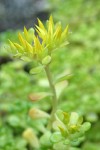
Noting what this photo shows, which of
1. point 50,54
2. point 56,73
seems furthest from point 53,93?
point 56,73

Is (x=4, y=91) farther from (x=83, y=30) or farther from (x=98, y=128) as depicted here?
(x=83, y=30)

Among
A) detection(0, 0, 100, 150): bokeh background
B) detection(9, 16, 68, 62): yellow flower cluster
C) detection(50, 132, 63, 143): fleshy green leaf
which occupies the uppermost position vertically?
detection(0, 0, 100, 150): bokeh background

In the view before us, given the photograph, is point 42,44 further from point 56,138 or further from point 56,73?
point 56,73

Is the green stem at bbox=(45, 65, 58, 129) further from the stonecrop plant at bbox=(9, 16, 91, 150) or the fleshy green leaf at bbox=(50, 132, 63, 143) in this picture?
the fleshy green leaf at bbox=(50, 132, 63, 143)

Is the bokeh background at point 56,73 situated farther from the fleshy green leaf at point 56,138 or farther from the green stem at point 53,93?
the fleshy green leaf at point 56,138

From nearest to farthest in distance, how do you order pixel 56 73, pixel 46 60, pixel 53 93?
pixel 46 60 → pixel 53 93 → pixel 56 73

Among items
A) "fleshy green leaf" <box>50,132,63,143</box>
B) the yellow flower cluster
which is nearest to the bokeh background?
the yellow flower cluster

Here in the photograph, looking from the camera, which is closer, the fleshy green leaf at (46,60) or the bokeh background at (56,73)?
the fleshy green leaf at (46,60)

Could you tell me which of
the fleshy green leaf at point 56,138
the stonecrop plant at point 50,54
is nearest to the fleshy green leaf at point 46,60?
the stonecrop plant at point 50,54

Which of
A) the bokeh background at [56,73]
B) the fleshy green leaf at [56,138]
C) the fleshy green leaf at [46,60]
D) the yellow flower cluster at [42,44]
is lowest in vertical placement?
the fleshy green leaf at [56,138]
